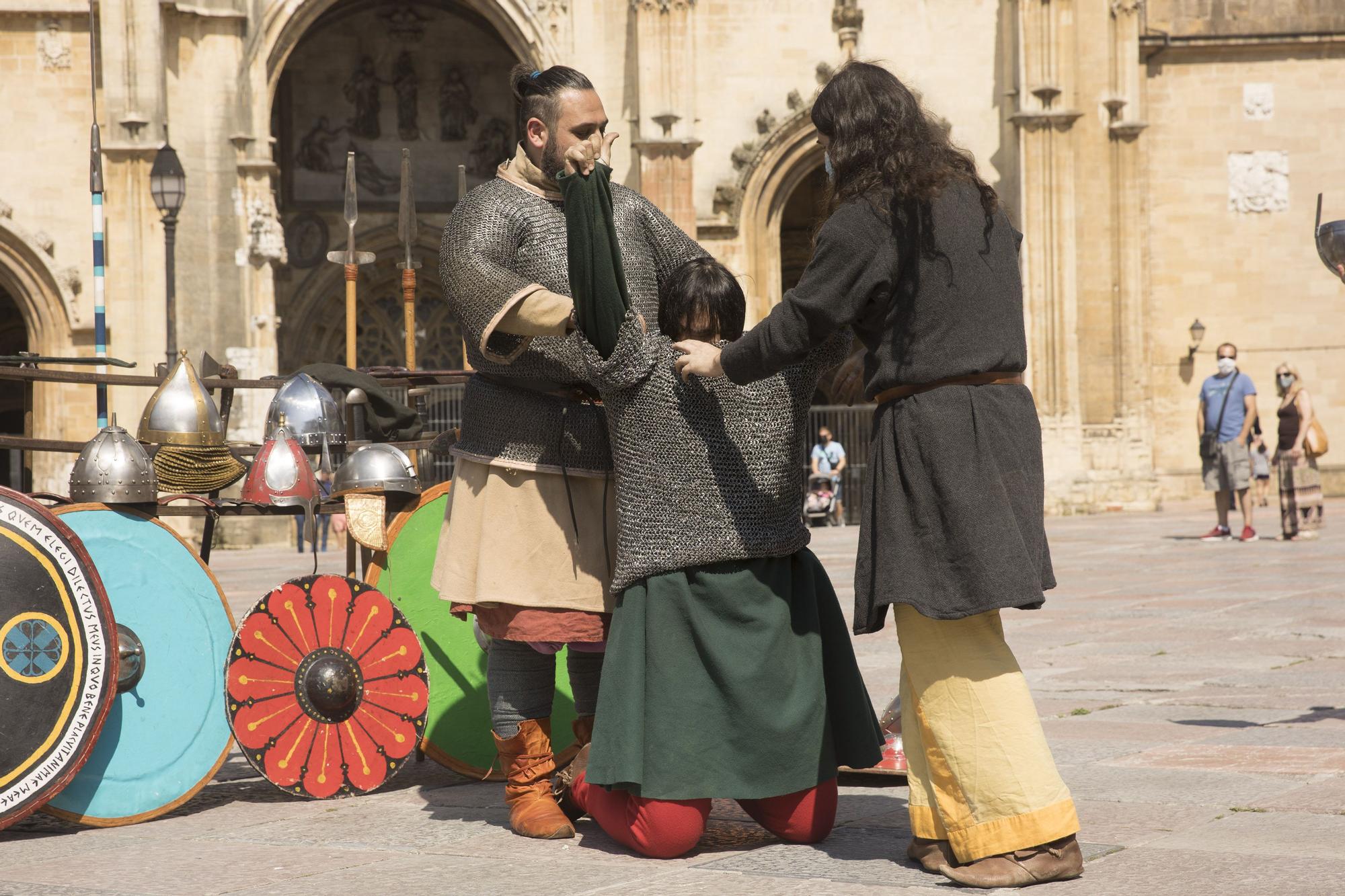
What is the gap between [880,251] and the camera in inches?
139

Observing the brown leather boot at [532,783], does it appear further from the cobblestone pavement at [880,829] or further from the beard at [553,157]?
the beard at [553,157]

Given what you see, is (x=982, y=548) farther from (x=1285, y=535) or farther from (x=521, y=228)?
(x=1285, y=535)

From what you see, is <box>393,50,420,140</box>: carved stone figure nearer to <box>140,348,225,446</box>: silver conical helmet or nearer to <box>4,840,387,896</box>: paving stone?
<box>140,348,225,446</box>: silver conical helmet

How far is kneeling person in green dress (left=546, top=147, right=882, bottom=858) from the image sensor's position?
3.80 metres

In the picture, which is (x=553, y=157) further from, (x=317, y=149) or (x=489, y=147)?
(x=489, y=147)

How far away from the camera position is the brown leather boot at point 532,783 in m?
4.08

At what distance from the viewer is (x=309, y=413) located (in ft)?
18.9

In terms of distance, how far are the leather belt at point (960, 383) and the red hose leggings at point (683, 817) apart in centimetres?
94

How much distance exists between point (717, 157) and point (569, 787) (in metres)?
18.3

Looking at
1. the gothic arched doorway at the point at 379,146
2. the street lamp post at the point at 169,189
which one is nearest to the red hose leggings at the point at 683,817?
the street lamp post at the point at 169,189

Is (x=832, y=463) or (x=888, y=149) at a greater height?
(x=888, y=149)

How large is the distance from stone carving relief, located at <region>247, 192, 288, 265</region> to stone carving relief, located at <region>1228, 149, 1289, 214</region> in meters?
13.9

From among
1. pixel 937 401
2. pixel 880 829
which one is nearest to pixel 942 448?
pixel 937 401

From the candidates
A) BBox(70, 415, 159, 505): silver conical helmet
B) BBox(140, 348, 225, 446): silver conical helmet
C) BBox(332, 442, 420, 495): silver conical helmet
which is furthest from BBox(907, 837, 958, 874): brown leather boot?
BBox(140, 348, 225, 446): silver conical helmet
